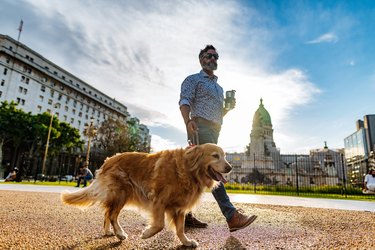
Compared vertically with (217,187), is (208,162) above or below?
above

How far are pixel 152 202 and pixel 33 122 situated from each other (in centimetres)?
4418

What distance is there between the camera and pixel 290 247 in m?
2.99

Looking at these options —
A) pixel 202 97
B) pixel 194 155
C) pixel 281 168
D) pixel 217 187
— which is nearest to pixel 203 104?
pixel 202 97

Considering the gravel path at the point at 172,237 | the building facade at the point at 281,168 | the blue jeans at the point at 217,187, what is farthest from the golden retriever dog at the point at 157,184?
the building facade at the point at 281,168

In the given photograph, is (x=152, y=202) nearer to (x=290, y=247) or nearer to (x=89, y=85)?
(x=290, y=247)

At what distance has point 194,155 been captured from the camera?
330 cm

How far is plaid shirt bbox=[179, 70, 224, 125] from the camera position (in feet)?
14.2

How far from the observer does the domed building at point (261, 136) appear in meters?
83.8

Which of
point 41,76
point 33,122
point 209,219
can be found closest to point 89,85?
point 41,76

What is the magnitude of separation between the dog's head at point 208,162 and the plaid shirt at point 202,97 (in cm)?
107

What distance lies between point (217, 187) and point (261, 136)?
3350 inches

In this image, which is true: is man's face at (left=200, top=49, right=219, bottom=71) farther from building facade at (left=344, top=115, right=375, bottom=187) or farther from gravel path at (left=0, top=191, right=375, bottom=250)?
building facade at (left=344, top=115, right=375, bottom=187)

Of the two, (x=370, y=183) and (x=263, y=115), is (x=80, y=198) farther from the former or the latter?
(x=263, y=115)

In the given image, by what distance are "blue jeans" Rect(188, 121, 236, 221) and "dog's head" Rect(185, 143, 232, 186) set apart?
2.19 feet
